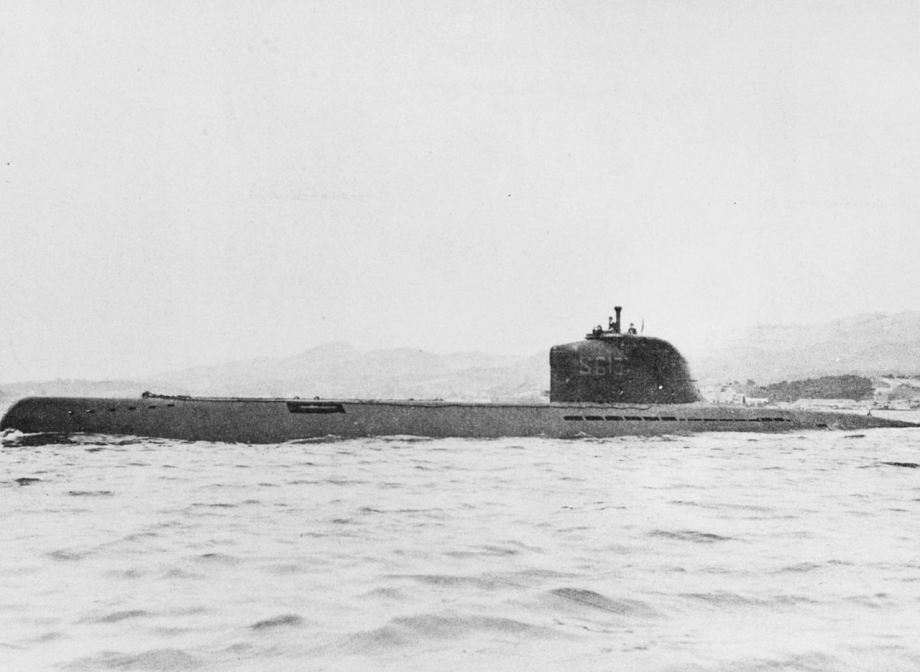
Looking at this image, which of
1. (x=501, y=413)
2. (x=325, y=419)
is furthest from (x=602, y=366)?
(x=325, y=419)

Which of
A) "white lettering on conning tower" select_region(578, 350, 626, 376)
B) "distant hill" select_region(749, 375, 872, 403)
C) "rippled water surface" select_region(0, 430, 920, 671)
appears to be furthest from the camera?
"distant hill" select_region(749, 375, 872, 403)

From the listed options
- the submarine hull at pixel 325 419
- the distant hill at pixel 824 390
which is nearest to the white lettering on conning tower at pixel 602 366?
the submarine hull at pixel 325 419

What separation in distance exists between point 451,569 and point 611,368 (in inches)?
594

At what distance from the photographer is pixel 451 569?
21.0ft

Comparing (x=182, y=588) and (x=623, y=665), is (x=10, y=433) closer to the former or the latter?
(x=182, y=588)

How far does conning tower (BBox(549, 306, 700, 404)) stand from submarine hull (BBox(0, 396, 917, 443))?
0.65 meters

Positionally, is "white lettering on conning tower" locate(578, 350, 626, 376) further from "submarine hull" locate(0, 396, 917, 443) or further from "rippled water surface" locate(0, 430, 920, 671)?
"rippled water surface" locate(0, 430, 920, 671)

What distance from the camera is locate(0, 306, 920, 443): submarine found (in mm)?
17281

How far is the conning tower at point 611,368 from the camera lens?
20994mm

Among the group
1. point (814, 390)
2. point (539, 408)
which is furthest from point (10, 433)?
point (814, 390)

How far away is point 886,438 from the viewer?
22047 millimetres

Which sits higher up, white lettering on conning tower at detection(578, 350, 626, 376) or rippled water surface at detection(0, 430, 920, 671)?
white lettering on conning tower at detection(578, 350, 626, 376)

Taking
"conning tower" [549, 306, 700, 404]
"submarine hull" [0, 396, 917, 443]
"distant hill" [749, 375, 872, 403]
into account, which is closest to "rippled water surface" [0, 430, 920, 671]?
"submarine hull" [0, 396, 917, 443]

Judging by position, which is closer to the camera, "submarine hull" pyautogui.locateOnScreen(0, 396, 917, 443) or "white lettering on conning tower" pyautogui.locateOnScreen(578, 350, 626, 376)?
"submarine hull" pyautogui.locateOnScreen(0, 396, 917, 443)
